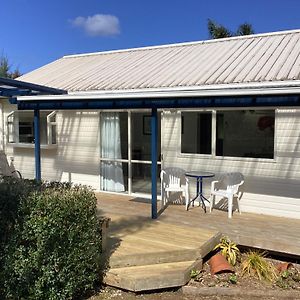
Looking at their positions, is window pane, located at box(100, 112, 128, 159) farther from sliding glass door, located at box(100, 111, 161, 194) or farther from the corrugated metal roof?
the corrugated metal roof

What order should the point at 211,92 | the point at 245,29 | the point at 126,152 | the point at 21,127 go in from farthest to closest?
the point at 245,29, the point at 21,127, the point at 126,152, the point at 211,92

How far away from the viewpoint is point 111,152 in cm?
962

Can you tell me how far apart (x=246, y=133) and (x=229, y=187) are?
3.94ft

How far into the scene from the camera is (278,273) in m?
5.31

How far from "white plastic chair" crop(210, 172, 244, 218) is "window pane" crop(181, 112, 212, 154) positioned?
28.9 inches

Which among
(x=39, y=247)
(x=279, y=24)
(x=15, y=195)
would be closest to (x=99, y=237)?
(x=39, y=247)

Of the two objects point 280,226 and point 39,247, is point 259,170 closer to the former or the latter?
point 280,226

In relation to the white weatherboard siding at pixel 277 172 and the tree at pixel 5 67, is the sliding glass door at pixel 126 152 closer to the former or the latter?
the white weatherboard siding at pixel 277 172

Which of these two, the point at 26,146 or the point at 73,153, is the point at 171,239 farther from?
the point at 26,146

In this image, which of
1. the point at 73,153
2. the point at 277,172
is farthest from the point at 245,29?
the point at 277,172

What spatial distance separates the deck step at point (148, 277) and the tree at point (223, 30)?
21.8 m

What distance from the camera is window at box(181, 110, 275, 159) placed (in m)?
7.65

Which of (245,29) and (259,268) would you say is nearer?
(259,268)

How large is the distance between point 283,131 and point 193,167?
2092 mm
